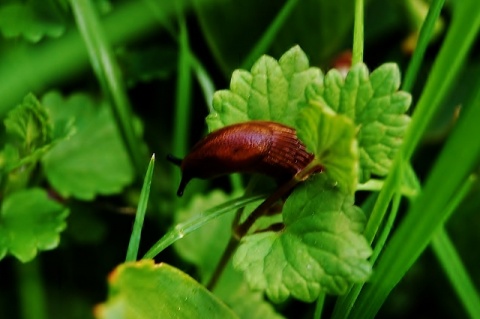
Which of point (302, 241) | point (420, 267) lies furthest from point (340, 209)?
point (420, 267)

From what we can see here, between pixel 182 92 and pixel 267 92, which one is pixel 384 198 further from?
pixel 182 92

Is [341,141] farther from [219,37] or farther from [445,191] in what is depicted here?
[219,37]

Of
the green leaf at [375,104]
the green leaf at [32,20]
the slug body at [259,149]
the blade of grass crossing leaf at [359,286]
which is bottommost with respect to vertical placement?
the blade of grass crossing leaf at [359,286]

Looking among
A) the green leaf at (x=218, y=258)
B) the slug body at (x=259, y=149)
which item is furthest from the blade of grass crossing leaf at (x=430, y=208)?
the green leaf at (x=218, y=258)

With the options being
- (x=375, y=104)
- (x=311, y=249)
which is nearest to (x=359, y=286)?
(x=311, y=249)

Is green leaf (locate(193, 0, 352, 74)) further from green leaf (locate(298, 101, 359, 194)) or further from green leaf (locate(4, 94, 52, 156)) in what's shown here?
green leaf (locate(298, 101, 359, 194))

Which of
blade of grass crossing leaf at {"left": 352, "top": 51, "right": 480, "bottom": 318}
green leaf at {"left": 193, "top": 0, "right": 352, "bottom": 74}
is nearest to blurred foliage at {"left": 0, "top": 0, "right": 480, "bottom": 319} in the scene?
green leaf at {"left": 193, "top": 0, "right": 352, "bottom": 74}

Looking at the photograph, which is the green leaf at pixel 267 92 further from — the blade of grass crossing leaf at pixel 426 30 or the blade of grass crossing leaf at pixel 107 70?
the blade of grass crossing leaf at pixel 107 70
